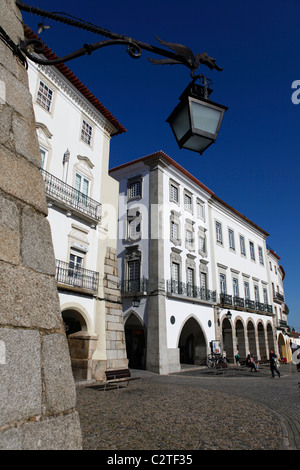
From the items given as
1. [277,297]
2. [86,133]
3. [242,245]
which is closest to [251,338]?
[242,245]

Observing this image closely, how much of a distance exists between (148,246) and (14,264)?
17.3 meters

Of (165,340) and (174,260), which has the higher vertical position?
(174,260)

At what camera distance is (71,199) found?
500 inches

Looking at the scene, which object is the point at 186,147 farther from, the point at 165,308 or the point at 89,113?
the point at 165,308

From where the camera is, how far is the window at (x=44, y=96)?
12183 millimetres

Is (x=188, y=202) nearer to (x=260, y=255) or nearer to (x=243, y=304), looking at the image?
(x=243, y=304)

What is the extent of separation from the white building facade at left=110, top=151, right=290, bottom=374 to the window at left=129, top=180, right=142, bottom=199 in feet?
0.25

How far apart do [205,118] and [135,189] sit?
19017 millimetres

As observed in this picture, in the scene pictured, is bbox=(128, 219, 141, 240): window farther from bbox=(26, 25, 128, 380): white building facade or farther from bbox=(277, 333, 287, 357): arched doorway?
bbox=(277, 333, 287, 357): arched doorway

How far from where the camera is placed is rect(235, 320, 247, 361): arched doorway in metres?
26.3

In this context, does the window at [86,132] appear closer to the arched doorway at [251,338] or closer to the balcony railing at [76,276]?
the balcony railing at [76,276]

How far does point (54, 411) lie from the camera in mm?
1867

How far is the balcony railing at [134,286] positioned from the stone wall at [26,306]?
54.0 ft

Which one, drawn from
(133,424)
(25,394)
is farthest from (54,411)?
(133,424)
